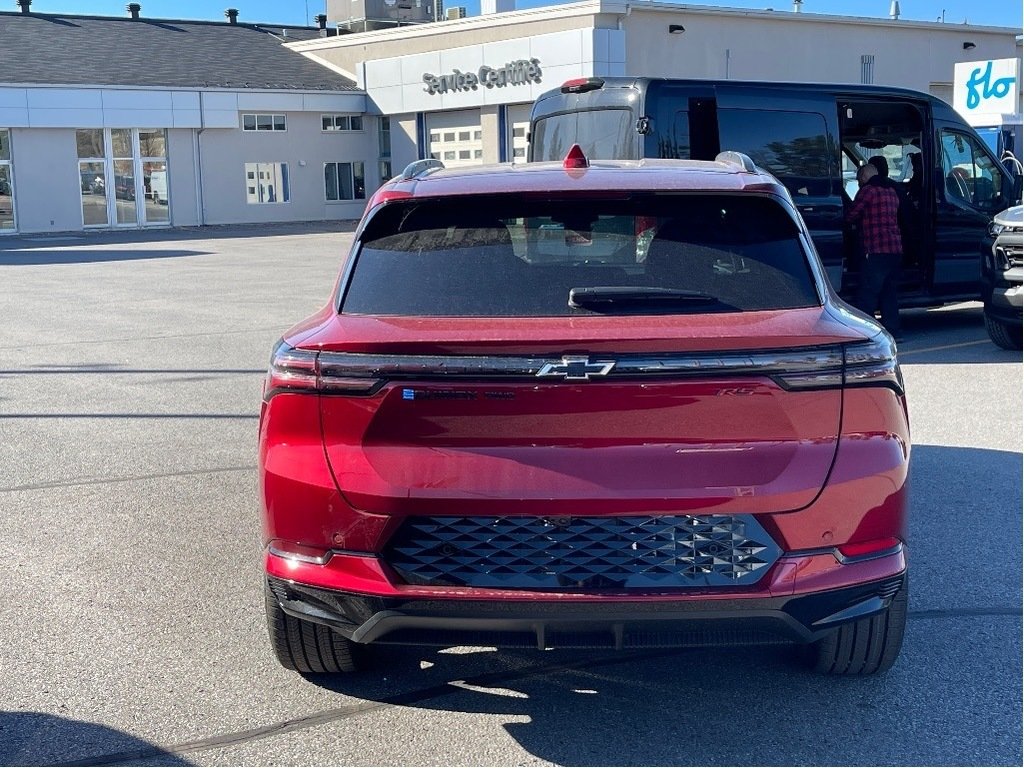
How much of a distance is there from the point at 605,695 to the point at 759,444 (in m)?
1.18

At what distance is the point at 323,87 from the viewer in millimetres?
47812

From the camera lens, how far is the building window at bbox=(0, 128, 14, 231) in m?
41.4

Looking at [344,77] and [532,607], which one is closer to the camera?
[532,607]

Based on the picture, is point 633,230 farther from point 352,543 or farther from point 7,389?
point 7,389

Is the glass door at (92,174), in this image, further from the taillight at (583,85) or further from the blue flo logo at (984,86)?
the taillight at (583,85)

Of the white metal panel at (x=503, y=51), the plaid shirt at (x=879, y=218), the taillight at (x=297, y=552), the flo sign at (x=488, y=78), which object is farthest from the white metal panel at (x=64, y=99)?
the taillight at (x=297, y=552)

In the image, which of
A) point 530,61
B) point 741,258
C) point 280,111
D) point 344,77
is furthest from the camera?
point 344,77

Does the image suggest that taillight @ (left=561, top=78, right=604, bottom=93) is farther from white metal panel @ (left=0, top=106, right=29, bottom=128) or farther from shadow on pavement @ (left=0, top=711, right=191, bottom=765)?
white metal panel @ (left=0, top=106, right=29, bottom=128)

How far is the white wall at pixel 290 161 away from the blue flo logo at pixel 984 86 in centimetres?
2779

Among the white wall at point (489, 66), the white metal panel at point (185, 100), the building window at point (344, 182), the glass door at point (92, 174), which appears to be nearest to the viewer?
the white wall at point (489, 66)

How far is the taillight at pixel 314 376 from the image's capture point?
3.41 m

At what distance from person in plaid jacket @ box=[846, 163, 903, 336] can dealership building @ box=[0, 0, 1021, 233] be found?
2739 cm

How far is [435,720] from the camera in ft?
12.6

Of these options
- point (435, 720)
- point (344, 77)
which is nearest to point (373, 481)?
point (435, 720)
